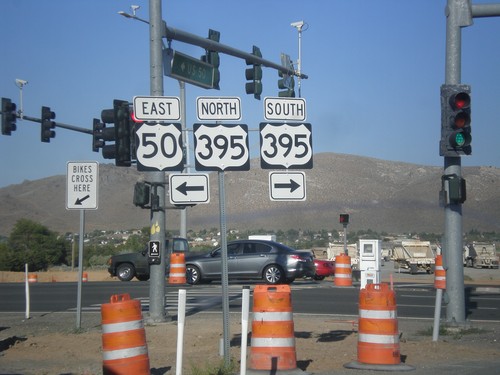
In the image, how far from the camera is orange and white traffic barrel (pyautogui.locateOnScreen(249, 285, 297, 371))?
10594 millimetres

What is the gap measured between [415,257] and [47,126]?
68.4ft

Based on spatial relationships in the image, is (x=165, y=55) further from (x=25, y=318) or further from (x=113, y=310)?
(x=113, y=310)

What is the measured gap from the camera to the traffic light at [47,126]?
2889 cm

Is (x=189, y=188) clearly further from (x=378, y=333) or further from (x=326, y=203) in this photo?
(x=326, y=203)

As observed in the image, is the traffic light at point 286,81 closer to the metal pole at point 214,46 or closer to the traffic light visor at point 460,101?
the metal pole at point 214,46

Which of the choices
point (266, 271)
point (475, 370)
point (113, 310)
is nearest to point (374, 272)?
point (266, 271)

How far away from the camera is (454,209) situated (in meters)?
16.1

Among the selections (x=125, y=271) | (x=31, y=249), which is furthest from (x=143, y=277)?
(x=31, y=249)

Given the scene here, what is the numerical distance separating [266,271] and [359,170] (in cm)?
6745

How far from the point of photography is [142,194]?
16.5 m

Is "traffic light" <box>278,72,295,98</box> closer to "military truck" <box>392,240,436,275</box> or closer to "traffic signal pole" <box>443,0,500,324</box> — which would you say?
"traffic signal pole" <box>443,0,500,324</box>

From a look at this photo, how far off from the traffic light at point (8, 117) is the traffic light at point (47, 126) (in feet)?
4.16

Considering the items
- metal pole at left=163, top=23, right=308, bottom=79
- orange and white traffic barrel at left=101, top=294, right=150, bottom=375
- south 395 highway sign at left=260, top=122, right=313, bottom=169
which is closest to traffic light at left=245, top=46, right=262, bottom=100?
metal pole at left=163, top=23, right=308, bottom=79

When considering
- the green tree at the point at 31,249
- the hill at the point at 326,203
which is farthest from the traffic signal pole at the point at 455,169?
the hill at the point at 326,203
